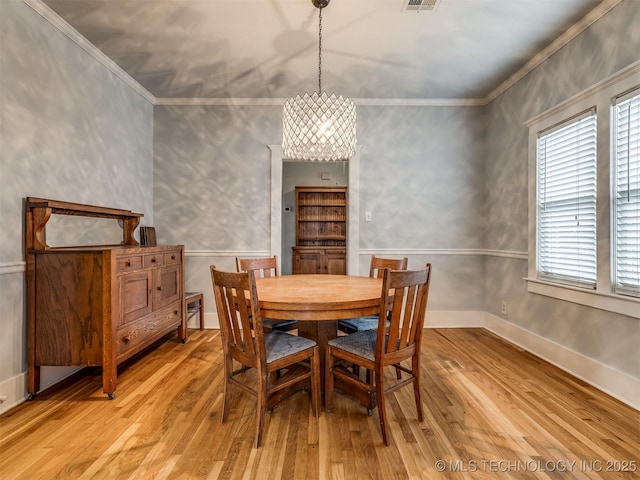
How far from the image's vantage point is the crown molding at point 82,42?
2.24m

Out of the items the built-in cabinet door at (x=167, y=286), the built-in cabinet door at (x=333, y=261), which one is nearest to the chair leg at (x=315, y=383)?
the built-in cabinet door at (x=167, y=286)

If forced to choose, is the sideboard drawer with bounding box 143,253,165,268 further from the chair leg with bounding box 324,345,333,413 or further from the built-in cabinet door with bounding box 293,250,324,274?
the built-in cabinet door with bounding box 293,250,324,274

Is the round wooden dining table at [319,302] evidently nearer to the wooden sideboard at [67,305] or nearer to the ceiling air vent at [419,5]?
the wooden sideboard at [67,305]

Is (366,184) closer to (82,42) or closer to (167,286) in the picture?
(167,286)

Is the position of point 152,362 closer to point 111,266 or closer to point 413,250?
point 111,266

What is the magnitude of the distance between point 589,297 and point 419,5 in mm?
2343

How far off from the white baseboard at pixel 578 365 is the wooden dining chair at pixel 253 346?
6.27 feet

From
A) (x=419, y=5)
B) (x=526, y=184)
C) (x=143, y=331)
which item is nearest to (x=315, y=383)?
(x=143, y=331)

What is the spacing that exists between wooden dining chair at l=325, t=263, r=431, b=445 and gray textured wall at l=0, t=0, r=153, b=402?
6.49 ft

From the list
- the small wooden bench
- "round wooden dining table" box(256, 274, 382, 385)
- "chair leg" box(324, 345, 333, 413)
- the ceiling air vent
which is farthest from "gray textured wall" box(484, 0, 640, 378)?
the small wooden bench

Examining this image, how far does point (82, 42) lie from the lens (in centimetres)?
262

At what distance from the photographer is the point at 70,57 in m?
2.54

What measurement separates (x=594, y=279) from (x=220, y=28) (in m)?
3.28

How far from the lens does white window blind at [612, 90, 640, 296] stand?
2057mm
